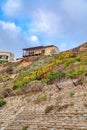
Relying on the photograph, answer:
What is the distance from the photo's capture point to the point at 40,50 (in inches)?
3009

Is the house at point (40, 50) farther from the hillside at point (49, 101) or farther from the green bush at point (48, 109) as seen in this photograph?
the green bush at point (48, 109)

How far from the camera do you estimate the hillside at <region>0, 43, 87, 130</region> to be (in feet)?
64.7

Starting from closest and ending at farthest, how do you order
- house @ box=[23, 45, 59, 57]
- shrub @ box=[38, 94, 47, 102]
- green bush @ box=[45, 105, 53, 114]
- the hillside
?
the hillside < green bush @ box=[45, 105, 53, 114] < shrub @ box=[38, 94, 47, 102] < house @ box=[23, 45, 59, 57]

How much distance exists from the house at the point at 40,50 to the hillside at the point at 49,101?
3753cm

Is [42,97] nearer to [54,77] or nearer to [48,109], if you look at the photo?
[48,109]

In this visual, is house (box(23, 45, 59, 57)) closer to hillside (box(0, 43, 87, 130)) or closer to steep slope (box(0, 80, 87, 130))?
hillside (box(0, 43, 87, 130))

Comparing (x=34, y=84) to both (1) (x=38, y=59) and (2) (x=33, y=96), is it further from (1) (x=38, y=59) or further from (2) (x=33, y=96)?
(1) (x=38, y=59)

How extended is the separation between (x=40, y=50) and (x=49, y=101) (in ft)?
175

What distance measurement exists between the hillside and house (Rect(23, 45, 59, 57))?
37.5 meters

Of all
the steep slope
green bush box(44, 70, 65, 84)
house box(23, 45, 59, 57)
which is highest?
house box(23, 45, 59, 57)

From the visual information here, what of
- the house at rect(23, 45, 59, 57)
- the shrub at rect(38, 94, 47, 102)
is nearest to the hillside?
the shrub at rect(38, 94, 47, 102)

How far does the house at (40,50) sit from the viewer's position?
7244 cm

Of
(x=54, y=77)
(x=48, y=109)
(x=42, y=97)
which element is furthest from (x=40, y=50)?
(x=48, y=109)

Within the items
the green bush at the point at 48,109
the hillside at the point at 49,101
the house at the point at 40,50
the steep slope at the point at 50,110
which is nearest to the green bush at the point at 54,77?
the hillside at the point at 49,101
